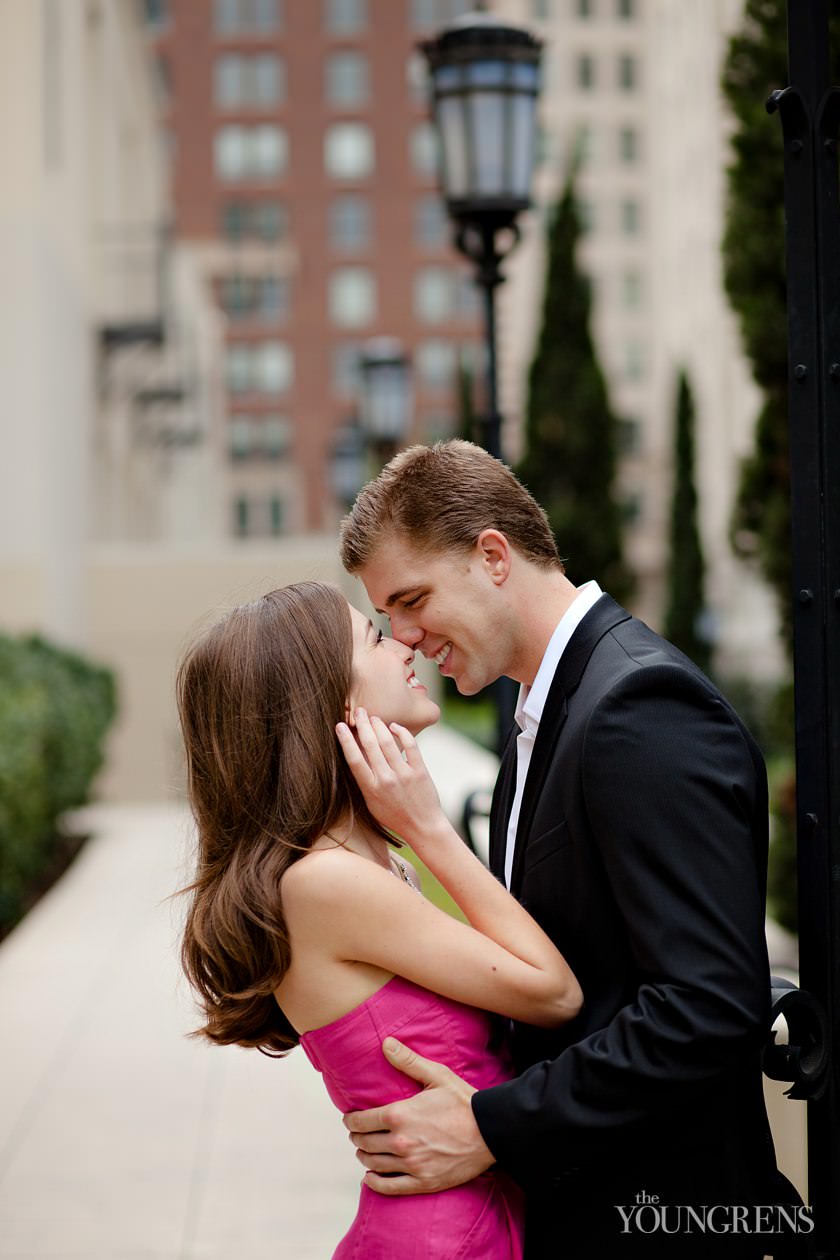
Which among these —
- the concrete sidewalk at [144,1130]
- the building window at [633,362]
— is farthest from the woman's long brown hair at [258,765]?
the building window at [633,362]

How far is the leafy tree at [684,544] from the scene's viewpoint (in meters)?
27.9

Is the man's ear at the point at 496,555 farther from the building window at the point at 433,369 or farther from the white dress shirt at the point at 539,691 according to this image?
the building window at the point at 433,369

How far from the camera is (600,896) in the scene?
7.01ft

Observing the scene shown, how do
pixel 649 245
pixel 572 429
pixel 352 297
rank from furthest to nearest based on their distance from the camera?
pixel 352 297 → pixel 649 245 → pixel 572 429

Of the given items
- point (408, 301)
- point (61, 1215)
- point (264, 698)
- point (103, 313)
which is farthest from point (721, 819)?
point (408, 301)

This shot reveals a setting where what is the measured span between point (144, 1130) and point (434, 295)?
62181 millimetres

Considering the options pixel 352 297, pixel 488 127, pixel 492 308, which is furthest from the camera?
pixel 352 297

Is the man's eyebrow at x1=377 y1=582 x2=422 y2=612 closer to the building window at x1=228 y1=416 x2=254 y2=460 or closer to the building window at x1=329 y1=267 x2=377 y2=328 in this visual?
the building window at x1=228 y1=416 x2=254 y2=460

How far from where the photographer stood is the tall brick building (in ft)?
216

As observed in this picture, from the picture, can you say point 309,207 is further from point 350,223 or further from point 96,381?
point 96,381

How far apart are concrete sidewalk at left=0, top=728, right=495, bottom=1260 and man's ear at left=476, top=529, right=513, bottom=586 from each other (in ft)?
2.39

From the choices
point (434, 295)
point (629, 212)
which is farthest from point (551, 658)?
point (434, 295)

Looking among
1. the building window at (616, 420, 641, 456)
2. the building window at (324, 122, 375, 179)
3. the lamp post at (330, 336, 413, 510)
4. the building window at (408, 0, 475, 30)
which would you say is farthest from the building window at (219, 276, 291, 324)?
the lamp post at (330, 336, 413, 510)

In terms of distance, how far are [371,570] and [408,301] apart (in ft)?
212
